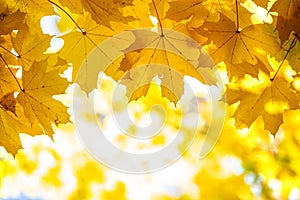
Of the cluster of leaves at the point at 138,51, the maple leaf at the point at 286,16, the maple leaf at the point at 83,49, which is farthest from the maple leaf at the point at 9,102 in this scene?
the maple leaf at the point at 286,16

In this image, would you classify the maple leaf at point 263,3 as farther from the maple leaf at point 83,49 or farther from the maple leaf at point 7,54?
the maple leaf at point 7,54

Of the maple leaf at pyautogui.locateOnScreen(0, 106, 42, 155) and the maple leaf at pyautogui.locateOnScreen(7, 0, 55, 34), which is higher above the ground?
the maple leaf at pyautogui.locateOnScreen(7, 0, 55, 34)

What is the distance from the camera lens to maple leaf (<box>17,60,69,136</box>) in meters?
0.86

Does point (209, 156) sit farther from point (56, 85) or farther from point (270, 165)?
point (56, 85)

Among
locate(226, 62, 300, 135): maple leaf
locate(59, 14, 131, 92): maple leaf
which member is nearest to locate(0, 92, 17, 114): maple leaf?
locate(59, 14, 131, 92): maple leaf

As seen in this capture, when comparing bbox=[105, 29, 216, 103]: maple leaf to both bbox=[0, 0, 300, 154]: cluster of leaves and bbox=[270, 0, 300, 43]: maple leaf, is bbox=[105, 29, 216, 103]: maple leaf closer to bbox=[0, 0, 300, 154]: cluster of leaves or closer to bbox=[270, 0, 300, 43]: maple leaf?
bbox=[0, 0, 300, 154]: cluster of leaves

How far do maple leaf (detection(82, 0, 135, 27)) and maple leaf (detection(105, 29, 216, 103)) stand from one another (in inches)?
3.1

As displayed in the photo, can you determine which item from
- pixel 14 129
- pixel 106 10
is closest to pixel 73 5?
pixel 106 10

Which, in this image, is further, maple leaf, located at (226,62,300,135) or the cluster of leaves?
maple leaf, located at (226,62,300,135)

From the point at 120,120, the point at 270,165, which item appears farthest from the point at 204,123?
the point at 120,120

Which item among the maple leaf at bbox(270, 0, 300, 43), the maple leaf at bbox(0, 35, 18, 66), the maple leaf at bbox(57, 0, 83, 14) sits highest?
the maple leaf at bbox(0, 35, 18, 66)

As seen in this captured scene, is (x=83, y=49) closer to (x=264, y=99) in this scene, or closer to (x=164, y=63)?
(x=164, y=63)

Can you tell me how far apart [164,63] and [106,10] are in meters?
0.20

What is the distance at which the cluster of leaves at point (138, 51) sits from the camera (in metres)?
0.81
